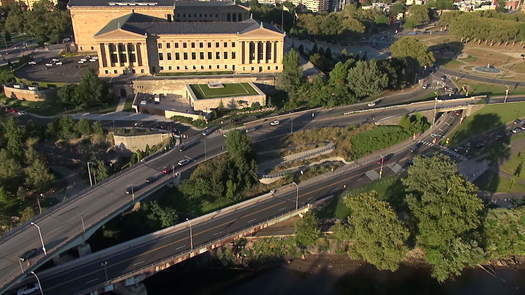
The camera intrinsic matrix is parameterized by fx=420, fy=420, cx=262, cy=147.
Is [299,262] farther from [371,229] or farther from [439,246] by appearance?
[439,246]

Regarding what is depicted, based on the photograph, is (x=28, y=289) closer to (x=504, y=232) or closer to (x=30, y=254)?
(x=30, y=254)

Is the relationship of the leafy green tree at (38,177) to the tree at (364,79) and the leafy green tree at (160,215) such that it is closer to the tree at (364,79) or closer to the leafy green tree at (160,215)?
the leafy green tree at (160,215)

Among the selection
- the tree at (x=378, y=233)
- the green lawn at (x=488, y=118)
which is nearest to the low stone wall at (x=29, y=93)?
the tree at (x=378, y=233)

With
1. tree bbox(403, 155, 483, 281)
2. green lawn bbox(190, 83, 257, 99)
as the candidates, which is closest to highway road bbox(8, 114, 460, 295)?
tree bbox(403, 155, 483, 281)

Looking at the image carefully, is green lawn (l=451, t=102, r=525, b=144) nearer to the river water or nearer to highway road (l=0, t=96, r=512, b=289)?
highway road (l=0, t=96, r=512, b=289)

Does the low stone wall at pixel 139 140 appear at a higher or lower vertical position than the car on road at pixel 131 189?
higher

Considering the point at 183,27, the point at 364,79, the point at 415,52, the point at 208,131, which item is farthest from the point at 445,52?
the point at 208,131

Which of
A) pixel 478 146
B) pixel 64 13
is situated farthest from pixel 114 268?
pixel 64 13
